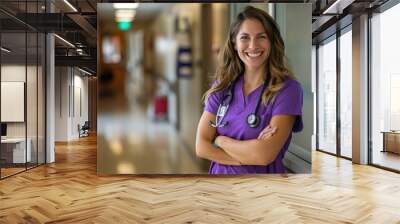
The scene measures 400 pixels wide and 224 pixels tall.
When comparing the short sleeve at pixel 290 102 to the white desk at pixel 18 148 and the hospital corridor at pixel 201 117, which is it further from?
the white desk at pixel 18 148

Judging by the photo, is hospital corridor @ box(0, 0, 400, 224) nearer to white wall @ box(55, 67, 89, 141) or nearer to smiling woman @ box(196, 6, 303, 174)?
smiling woman @ box(196, 6, 303, 174)

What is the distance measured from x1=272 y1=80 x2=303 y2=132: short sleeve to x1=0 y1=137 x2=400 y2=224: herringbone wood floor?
1.06 m

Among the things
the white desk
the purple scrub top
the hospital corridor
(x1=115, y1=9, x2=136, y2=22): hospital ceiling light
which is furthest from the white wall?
the purple scrub top

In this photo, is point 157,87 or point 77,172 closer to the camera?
point 157,87

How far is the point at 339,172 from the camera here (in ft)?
23.9

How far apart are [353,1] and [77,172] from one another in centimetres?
574

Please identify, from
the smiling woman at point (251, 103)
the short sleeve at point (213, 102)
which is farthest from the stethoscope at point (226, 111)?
the short sleeve at point (213, 102)

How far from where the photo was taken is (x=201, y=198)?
16.6ft

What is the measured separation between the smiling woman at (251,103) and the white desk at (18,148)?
347 centimetres

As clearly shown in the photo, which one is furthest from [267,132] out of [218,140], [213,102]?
[213,102]

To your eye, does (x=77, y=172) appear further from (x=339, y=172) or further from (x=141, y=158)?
(x=339, y=172)

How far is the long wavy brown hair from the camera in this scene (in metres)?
5.00

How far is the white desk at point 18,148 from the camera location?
690cm

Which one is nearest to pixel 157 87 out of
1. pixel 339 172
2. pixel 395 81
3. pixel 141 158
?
pixel 141 158
